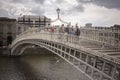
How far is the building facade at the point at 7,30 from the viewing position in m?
61.1

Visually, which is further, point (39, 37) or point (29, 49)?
point (29, 49)

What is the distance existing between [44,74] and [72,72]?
12.2ft

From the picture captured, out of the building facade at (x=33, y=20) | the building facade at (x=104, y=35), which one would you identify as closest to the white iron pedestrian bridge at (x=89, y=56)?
the building facade at (x=104, y=35)

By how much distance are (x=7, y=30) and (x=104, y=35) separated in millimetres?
47717

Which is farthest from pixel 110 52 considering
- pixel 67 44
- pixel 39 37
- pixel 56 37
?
pixel 39 37

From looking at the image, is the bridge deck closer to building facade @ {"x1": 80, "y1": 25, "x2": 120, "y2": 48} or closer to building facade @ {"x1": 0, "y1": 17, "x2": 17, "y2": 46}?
building facade @ {"x1": 80, "y1": 25, "x2": 120, "y2": 48}

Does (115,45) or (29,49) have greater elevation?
(115,45)

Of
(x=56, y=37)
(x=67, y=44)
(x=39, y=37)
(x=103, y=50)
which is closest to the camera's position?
(x=103, y=50)

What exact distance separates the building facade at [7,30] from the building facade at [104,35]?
42.9 meters

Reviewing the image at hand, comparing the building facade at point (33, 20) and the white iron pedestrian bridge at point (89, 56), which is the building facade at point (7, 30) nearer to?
the white iron pedestrian bridge at point (89, 56)

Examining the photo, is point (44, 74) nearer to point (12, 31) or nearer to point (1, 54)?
point (1, 54)

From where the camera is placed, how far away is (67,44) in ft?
65.6

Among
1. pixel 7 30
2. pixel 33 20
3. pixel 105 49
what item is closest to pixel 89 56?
pixel 105 49

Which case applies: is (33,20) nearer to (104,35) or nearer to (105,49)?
(104,35)
